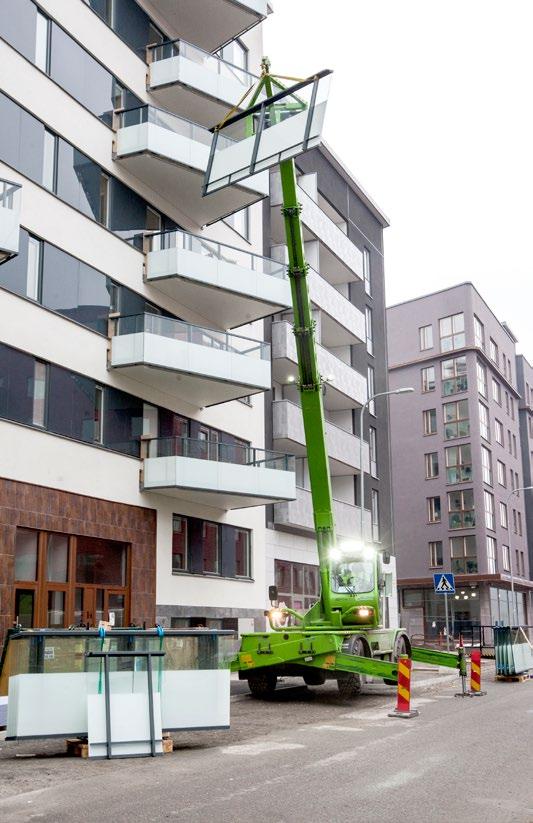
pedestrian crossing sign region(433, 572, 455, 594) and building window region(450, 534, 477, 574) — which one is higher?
building window region(450, 534, 477, 574)

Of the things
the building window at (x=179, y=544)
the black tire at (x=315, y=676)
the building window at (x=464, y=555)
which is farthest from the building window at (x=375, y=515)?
the black tire at (x=315, y=676)

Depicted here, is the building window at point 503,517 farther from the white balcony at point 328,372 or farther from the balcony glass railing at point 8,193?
the balcony glass railing at point 8,193

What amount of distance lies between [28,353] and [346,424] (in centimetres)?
2338

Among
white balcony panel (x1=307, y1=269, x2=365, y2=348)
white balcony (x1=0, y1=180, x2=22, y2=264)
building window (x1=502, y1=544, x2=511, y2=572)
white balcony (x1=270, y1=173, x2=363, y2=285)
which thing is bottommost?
building window (x1=502, y1=544, x2=511, y2=572)

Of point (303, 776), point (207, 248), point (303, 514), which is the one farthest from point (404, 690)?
point (303, 514)

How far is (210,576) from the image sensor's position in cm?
2861

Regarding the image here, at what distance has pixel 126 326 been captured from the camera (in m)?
24.8

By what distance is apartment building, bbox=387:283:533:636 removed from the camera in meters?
64.6

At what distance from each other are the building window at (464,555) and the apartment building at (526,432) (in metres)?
16.9

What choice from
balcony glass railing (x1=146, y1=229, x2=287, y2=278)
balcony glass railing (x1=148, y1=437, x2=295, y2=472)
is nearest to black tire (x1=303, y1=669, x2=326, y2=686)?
balcony glass railing (x1=148, y1=437, x2=295, y2=472)

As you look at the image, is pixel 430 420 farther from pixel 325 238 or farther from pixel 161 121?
pixel 161 121

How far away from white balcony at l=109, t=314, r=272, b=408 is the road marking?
13.2 metres

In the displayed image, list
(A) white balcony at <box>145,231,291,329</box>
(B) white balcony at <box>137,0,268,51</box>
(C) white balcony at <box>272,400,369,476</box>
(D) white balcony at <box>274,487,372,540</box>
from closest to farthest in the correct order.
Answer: (A) white balcony at <box>145,231,291,329</box> → (B) white balcony at <box>137,0,268,51</box> → (D) white balcony at <box>274,487,372,540</box> → (C) white balcony at <box>272,400,369,476</box>

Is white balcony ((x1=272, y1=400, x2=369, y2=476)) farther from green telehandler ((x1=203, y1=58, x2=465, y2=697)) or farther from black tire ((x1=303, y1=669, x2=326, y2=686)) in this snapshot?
black tire ((x1=303, y1=669, x2=326, y2=686))
